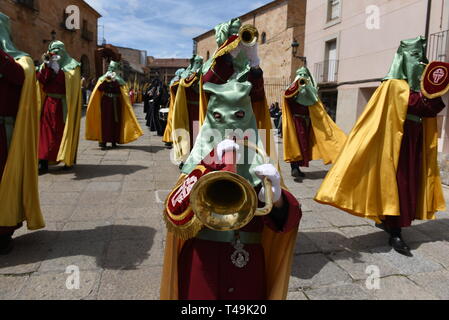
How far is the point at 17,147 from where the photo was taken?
314cm

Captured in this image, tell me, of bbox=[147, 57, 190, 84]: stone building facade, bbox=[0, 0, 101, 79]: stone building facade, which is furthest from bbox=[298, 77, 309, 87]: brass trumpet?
bbox=[147, 57, 190, 84]: stone building facade

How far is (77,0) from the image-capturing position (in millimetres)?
29406

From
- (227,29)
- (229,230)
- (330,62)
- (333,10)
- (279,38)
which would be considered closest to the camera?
(229,230)

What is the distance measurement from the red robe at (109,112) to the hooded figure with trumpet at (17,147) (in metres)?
5.38

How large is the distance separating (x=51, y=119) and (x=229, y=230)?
544 centimetres

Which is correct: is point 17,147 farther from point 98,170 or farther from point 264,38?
point 264,38

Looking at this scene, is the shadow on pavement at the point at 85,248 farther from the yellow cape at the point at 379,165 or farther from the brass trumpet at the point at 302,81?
the brass trumpet at the point at 302,81

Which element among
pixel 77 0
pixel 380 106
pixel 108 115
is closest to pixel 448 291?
pixel 380 106

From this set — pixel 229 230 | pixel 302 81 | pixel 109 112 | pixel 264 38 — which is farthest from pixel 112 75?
pixel 264 38

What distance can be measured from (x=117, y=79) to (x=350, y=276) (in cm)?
743

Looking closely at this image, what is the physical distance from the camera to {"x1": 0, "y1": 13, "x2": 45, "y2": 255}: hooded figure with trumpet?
3.08 m

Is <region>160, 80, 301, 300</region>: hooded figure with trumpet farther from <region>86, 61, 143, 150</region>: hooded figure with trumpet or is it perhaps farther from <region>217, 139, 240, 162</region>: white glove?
<region>86, 61, 143, 150</region>: hooded figure with trumpet

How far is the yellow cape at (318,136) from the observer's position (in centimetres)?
632

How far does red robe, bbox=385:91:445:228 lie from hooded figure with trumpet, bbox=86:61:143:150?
6.41 metres
